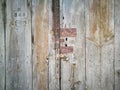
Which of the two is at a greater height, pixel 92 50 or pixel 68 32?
pixel 68 32

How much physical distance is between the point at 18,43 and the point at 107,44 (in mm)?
628

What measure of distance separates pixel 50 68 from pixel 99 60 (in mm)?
349

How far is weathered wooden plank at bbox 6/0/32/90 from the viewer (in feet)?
5.44

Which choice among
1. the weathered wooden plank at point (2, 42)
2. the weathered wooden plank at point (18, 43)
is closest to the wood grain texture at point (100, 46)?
the weathered wooden plank at point (18, 43)

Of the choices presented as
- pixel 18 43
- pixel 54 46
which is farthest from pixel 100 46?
pixel 18 43

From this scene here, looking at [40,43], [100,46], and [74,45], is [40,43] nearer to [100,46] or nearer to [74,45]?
[74,45]

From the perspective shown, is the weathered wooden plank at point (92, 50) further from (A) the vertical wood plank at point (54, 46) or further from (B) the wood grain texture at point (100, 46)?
(A) the vertical wood plank at point (54, 46)

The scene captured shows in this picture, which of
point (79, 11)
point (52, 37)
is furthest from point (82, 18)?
point (52, 37)

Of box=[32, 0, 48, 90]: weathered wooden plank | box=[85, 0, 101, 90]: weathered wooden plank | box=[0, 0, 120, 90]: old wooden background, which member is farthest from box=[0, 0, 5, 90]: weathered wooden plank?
box=[85, 0, 101, 90]: weathered wooden plank

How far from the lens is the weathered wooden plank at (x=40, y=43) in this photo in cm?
165

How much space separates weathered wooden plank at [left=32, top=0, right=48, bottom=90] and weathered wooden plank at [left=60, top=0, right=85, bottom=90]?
4.7 inches

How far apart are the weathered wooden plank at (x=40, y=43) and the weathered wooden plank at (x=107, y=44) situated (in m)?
0.39

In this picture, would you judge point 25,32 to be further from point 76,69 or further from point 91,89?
point 91,89

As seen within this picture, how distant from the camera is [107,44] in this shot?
1.66 meters
